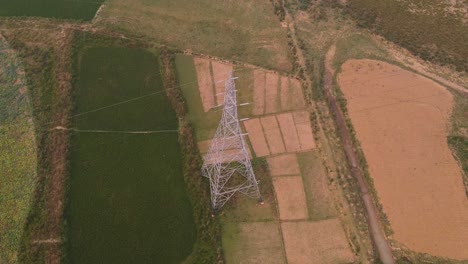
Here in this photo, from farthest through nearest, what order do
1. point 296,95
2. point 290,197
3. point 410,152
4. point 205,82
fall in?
point 205,82 < point 296,95 < point 410,152 < point 290,197

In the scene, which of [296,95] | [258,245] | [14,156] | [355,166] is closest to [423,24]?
[296,95]

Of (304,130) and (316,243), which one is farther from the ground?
(304,130)

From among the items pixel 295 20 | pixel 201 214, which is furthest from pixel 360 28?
pixel 201 214

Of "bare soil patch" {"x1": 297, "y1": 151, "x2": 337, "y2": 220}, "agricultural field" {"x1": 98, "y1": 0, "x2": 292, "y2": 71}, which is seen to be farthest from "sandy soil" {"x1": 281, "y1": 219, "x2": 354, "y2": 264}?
"agricultural field" {"x1": 98, "y1": 0, "x2": 292, "y2": 71}

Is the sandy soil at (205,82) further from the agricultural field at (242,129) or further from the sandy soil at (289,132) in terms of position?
the sandy soil at (289,132)

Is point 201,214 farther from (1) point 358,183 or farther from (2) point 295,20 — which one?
(2) point 295,20

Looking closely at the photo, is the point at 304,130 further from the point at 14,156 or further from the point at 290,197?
the point at 14,156
